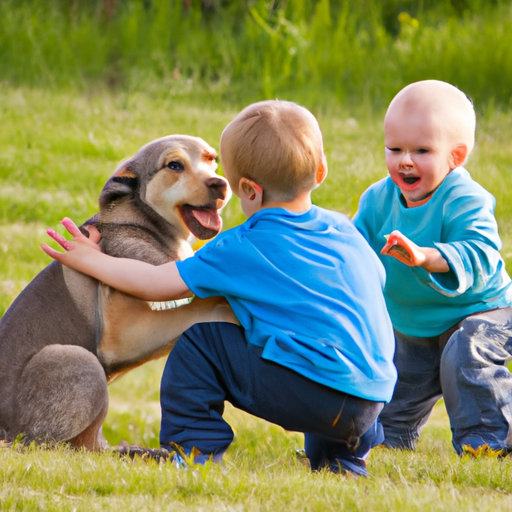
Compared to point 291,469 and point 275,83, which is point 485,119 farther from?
point 291,469

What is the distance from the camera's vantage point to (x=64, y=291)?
147 inches

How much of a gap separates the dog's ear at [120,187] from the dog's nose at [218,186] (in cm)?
39

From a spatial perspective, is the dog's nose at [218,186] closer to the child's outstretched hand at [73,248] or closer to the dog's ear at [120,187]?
the dog's ear at [120,187]

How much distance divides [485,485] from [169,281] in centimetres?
146

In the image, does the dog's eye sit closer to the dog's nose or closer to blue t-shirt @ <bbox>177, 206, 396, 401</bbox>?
the dog's nose

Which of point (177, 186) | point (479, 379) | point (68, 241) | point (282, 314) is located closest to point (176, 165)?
point (177, 186)

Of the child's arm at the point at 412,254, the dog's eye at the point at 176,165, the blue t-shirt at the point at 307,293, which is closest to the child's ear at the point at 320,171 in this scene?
the blue t-shirt at the point at 307,293

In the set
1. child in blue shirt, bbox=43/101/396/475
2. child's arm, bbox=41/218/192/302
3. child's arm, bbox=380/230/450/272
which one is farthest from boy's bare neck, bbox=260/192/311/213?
child's arm, bbox=41/218/192/302

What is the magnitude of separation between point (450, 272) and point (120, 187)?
5.33 feet

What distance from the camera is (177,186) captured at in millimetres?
3855

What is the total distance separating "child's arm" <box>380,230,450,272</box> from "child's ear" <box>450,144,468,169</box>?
2.25 ft

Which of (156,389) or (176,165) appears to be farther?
(156,389)

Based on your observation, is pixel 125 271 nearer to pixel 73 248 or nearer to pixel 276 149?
pixel 73 248

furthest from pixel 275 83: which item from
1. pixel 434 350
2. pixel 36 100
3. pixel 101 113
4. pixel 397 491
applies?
pixel 397 491
